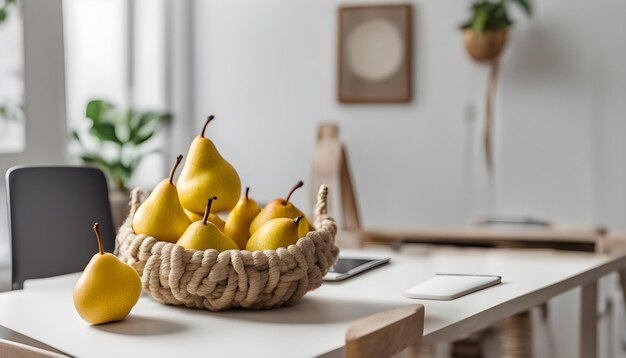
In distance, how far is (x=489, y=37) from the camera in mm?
3764

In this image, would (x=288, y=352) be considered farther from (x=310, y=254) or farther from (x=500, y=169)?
(x=500, y=169)

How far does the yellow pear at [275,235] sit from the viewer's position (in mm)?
1246

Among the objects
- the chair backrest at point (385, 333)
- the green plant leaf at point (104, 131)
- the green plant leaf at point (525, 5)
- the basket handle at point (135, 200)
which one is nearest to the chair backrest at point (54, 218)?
the basket handle at point (135, 200)

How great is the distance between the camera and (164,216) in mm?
1279

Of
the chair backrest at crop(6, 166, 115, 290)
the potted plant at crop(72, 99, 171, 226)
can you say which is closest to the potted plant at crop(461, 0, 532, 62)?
the potted plant at crop(72, 99, 171, 226)

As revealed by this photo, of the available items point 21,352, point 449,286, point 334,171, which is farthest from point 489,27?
point 21,352

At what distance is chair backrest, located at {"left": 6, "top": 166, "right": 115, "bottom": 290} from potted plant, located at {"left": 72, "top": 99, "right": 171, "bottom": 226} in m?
1.80

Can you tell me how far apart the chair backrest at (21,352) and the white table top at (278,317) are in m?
0.12

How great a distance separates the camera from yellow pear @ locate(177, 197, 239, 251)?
1.22 m

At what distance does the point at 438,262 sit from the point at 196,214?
2.05 ft

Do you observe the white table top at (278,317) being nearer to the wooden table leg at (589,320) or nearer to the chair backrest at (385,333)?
the chair backrest at (385,333)

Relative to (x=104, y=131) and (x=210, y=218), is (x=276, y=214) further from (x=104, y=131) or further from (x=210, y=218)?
(x=104, y=131)

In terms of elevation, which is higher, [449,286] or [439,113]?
[439,113]

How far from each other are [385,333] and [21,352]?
398 millimetres
